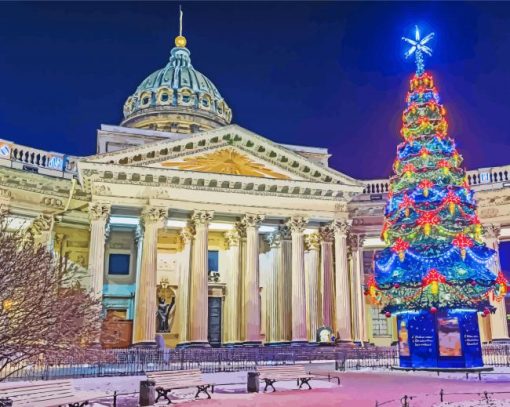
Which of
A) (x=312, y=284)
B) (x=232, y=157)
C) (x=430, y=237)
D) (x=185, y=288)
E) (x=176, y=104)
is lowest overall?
(x=185, y=288)

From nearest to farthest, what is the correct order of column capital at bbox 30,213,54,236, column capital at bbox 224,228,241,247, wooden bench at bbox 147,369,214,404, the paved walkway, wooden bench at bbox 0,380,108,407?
wooden bench at bbox 0,380,108,407, the paved walkway, wooden bench at bbox 147,369,214,404, column capital at bbox 30,213,54,236, column capital at bbox 224,228,241,247

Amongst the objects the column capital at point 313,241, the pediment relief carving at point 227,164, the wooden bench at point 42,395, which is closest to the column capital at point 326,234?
the column capital at point 313,241

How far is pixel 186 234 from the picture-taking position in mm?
33281

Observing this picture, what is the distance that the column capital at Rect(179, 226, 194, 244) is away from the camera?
32091 mm

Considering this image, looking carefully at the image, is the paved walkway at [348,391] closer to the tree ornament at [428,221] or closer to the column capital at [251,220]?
the tree ornament at [428,221]

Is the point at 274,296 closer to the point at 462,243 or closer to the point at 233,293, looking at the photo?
the point at 233,293

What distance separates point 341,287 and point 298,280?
2649 millimetres

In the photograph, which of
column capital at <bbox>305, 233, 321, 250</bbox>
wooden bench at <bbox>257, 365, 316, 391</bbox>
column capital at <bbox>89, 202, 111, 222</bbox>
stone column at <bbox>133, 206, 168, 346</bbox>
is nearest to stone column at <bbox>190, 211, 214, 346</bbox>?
stone column at <bbox>133, 206, 168, 346</bbox>

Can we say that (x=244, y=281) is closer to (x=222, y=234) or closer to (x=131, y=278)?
(x=222, y=234)

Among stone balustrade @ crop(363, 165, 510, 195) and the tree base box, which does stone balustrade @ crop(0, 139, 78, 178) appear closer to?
the tree base box

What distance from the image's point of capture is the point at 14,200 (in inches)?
1180

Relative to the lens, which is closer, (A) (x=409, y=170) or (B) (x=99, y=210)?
(A) (x=409, y=170)

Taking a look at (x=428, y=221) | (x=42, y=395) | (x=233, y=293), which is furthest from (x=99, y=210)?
(x=42, y=395)

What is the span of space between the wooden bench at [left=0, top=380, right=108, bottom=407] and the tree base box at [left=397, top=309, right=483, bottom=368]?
42.6ft
